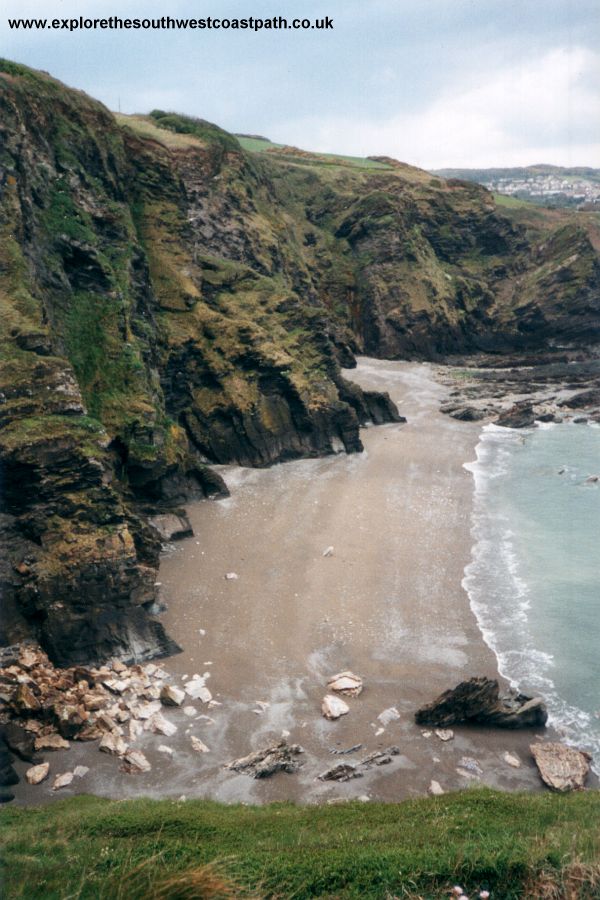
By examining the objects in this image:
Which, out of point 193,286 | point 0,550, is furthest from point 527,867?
point 193,286

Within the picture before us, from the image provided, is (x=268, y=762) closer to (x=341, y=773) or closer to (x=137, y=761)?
(x=341, y=773)

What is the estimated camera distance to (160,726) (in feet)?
58.4

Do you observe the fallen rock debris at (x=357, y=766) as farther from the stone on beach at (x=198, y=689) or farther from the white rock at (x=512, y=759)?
the stone on beach at (x=198, y=689)

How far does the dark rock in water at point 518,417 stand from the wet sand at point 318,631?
14.2 metres

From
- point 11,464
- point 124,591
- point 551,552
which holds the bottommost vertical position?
point 551,552

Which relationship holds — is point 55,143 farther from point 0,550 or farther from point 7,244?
point 0,550

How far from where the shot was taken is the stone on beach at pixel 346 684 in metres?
19.5

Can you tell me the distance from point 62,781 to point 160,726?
8.80 feet

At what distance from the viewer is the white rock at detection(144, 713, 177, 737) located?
1773 cm

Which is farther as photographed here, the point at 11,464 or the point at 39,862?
the point at 11,464

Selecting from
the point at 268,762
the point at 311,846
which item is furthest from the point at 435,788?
the point at 311,846

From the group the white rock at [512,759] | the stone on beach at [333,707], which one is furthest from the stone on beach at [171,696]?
the white rock at [512,759]

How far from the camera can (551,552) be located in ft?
94.2

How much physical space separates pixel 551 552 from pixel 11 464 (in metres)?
19.8
